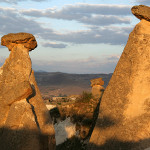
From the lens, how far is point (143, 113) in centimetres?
641

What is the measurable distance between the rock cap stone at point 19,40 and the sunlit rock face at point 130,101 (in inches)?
98.4

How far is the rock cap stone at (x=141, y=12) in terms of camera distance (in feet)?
22.6

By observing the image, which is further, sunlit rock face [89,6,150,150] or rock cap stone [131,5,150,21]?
rock cap stone [131,5,150,21]

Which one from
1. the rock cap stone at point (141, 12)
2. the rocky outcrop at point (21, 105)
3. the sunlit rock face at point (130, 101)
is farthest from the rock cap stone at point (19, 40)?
A: the rock cap stone at point (141, 12)

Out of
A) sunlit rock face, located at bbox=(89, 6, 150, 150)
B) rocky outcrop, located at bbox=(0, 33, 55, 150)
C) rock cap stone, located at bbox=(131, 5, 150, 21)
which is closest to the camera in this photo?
rocky outcrop, located at bbox=(0, 33, 55, 150)

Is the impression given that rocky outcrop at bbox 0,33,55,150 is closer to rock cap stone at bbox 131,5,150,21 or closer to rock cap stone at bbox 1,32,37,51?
rock cap stone at bbox 1,32,37,51

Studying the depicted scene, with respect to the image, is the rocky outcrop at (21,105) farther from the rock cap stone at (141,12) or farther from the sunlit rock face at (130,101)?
the rock cap stone at (141,12)

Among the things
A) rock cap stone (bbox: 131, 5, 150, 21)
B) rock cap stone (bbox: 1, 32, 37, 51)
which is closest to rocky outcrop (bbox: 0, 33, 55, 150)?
rock cap stone (bbox: 1, 32, 37, 51)

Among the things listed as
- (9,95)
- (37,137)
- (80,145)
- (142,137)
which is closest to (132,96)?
(142,137)

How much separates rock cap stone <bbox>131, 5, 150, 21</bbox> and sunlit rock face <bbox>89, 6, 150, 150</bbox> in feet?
0.46

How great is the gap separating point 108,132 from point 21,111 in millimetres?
2411

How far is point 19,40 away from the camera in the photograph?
6977mm

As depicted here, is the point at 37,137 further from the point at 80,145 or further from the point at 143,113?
the point at 80,145

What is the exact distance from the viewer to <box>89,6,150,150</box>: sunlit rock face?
634 centimetres
